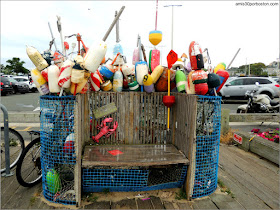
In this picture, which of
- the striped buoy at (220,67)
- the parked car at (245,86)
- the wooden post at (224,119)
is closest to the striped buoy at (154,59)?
the striped buoy at (220,67)

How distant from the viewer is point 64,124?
291cm

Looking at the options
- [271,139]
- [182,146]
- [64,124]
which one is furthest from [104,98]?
[271,139]

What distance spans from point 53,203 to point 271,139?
454 centimetres

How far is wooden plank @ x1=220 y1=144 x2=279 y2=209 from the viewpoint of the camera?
10.1 ft

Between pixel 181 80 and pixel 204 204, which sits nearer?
pixel 204 204

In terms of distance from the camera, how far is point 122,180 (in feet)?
10.3

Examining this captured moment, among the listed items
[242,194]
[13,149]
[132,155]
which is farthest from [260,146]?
[13,149]

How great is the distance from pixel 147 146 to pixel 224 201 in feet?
4.44

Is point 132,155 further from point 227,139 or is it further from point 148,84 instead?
point 227,139

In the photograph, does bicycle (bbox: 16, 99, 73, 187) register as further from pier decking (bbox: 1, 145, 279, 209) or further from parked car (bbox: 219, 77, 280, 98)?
parked car (bbox: 219, 77, 280, 98)

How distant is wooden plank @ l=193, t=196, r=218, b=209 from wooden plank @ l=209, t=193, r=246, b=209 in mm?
56

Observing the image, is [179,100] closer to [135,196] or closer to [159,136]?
[159,136]

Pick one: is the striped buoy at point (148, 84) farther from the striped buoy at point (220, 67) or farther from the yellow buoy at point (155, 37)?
the striped buoy at point (220, 67)

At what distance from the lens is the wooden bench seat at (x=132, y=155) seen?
2865 mm
